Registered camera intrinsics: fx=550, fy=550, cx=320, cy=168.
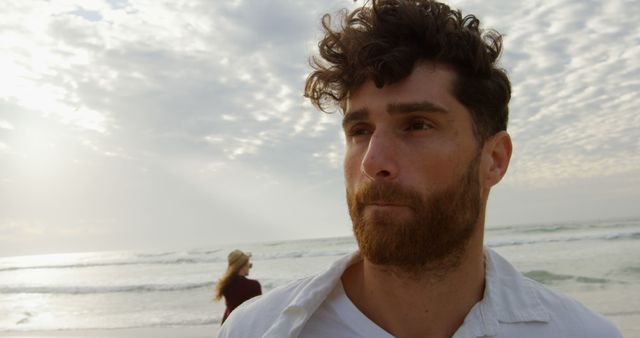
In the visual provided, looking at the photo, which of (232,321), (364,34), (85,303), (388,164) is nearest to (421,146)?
(388,164)

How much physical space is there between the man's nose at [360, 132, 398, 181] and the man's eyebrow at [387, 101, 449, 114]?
0.10 metres

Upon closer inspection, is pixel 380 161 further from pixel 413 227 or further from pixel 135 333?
pixel 135 333

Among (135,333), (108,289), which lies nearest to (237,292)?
(135,333)

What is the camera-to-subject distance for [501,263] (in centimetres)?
192

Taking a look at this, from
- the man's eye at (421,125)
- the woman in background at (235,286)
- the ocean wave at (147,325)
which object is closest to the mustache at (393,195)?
the man's eye at (421,125)

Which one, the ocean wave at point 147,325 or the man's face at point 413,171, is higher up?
the man's face at point 413,171

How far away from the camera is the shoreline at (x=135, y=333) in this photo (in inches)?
423

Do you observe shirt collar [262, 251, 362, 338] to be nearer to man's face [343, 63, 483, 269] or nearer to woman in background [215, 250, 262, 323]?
man's face [343, 63, 483, 269]

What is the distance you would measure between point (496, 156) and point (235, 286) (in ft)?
19.6

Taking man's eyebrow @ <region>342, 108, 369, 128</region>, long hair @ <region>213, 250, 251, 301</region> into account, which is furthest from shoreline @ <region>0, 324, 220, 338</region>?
man's eyebrow @ <region>342, 108, 369, 128</region>

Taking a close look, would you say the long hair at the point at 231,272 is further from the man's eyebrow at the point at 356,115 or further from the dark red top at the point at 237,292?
the man's eyebrow at the point at 356,115

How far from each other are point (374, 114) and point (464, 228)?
1.53 feet

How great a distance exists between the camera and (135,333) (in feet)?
37.0

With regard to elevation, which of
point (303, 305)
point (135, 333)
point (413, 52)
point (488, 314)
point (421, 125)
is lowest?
point (135, 333)
